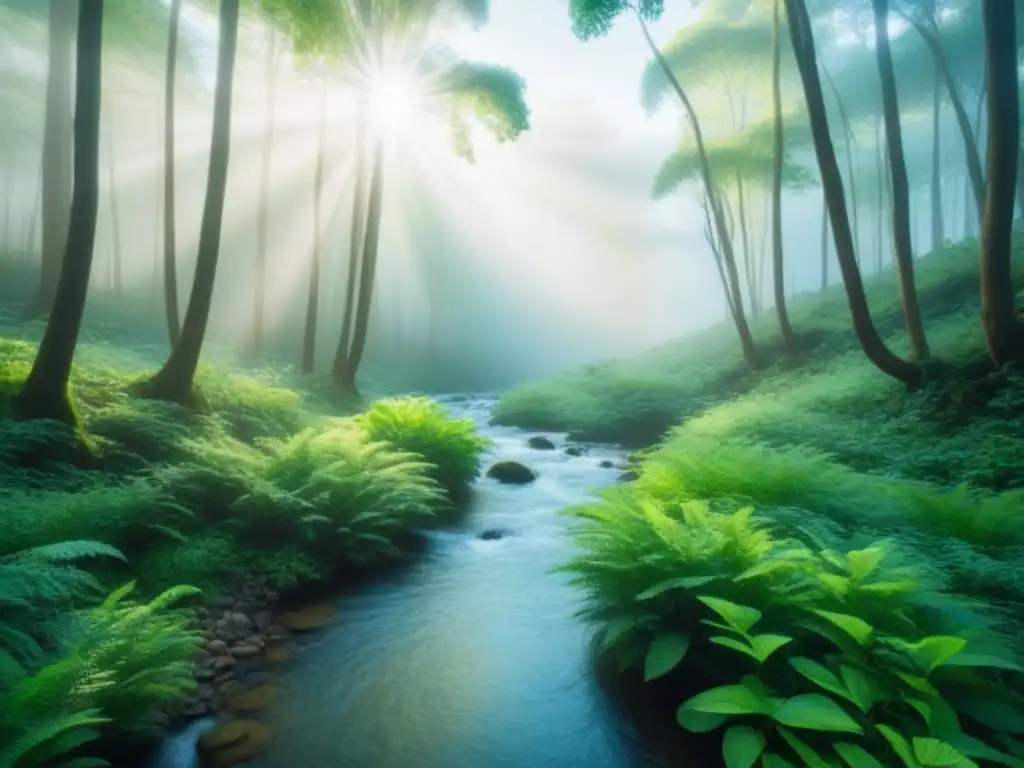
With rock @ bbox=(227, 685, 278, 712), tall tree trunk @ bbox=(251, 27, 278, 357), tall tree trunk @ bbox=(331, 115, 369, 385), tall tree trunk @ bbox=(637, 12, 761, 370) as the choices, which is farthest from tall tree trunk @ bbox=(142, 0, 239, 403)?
tall tree trunk @ bbox=(637, 12, 761, 370)

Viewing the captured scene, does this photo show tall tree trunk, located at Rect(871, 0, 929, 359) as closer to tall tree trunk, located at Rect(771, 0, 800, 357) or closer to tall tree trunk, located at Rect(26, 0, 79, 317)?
tall tree trunk, located at Rect(771, 0, 800, 357)

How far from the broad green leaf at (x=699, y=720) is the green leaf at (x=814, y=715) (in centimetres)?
51

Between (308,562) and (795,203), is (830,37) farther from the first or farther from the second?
(795,203)

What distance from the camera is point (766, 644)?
3279 mm

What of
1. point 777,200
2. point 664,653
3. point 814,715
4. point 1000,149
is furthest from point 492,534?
point 777,200

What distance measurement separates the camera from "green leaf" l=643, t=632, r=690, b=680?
3772 millimetres

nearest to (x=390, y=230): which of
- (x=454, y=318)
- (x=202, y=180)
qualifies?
(x=454, y=318)

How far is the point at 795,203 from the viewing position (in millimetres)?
95438

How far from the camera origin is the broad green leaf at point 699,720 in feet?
11.6

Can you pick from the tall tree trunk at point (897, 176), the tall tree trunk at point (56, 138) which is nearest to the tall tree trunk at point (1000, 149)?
the tall tree trunk at point (897, 176)

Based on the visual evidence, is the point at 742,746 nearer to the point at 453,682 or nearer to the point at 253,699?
the point at 453,682

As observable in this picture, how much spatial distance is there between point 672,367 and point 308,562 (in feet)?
62.8

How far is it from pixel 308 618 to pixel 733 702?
4.12 m

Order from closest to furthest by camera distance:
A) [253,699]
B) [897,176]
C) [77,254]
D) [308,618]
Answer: [253,699] < [308,618] < [77,254] < [897,176]
